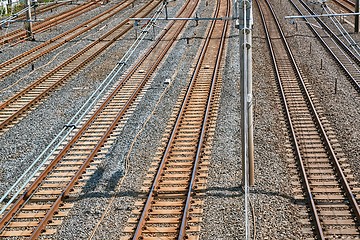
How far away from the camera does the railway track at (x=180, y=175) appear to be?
935 centimetres

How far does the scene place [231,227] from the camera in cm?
919

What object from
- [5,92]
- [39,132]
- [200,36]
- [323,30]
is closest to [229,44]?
[200,36]

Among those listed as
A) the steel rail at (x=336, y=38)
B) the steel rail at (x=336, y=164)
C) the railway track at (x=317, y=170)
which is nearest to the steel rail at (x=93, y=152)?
the railway track at (x=317, y=170)

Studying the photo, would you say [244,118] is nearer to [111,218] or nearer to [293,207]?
[293,207]

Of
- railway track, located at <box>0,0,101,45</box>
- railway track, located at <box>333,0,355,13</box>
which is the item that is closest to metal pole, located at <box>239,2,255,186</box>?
railway track, located at <box>0,0,101,45</box>

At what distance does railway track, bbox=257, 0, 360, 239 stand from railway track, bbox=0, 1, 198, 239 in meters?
4.70

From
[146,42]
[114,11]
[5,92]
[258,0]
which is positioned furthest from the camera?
[258,0]

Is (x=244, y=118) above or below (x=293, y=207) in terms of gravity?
above

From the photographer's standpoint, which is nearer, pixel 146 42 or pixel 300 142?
pixel 300 142

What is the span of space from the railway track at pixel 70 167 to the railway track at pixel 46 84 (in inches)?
87.9

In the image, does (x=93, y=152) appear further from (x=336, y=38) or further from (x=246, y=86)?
(x=336, y=38)

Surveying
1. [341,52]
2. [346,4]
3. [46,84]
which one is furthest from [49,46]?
[346,4]

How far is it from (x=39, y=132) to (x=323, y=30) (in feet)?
64.4

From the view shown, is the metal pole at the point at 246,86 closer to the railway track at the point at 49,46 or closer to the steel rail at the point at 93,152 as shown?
the steel rail at the point at 93,152
